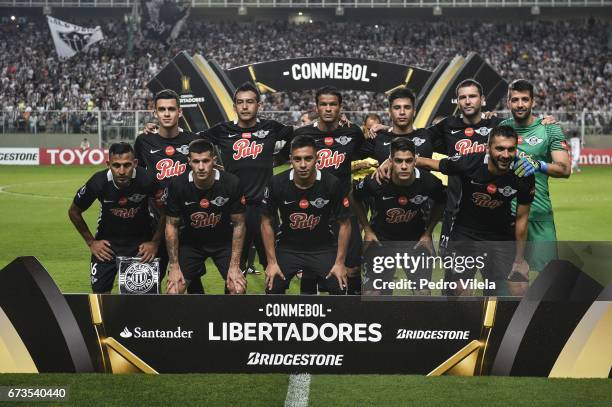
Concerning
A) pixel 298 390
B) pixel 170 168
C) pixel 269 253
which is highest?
pixel 170 168

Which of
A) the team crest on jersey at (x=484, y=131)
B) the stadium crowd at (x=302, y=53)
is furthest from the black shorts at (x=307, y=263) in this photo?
the stadium crowd at (x=302, y=53)

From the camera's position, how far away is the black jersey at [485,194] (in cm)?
660

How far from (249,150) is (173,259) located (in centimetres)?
165

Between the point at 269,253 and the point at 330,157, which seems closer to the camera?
the point at 269,253

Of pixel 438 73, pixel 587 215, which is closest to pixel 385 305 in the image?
pixel 438 73

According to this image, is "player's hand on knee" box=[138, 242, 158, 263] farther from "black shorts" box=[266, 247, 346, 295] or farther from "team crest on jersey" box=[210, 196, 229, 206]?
"black shorts" box=[266, 247, 346, 295]

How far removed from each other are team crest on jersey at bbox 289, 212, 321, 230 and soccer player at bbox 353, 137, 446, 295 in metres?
0.47

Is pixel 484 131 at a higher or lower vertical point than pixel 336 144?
higher

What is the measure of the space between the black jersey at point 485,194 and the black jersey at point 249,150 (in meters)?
2.02

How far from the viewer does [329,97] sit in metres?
7.68

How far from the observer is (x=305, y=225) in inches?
281

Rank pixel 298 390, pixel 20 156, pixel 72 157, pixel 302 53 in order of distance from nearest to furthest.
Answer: pixel 298 390, pixel 20 156, pixel 72 157, pixel 302 53

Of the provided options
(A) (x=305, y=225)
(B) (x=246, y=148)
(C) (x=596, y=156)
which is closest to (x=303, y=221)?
(A) (x=305, y=225)

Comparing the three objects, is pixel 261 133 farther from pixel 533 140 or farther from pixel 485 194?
pixel 533 140
